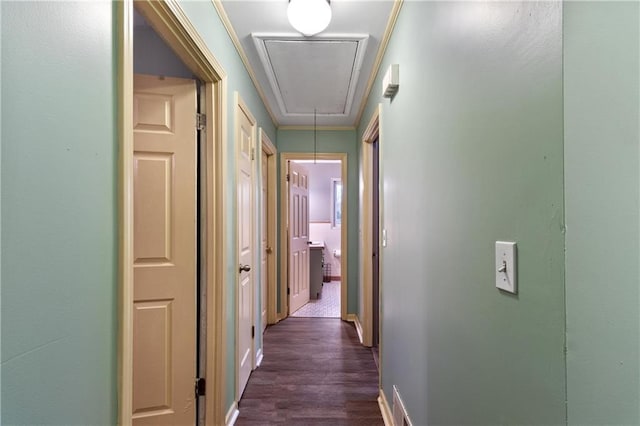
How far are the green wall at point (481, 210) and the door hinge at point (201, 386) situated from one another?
112 centimetres

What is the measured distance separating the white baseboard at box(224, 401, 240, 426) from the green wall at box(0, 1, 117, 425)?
3.85ft

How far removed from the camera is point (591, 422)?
514 mm

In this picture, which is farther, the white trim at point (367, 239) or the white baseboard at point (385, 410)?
the white trim at point (367, 239)

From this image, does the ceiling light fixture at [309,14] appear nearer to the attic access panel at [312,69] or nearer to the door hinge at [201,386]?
the attic access panel at [312,69]

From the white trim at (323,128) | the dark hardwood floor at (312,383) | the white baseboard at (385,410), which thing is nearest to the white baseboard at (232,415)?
the dark hardwood floor at (312,383)

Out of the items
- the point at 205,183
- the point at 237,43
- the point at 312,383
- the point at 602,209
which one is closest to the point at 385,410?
the point at 312,383

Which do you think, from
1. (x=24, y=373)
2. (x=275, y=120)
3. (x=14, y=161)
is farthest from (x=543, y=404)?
(x=275, y=120)

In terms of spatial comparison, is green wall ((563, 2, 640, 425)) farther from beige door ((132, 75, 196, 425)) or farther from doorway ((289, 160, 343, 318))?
doorway ((289, 160, 343, 318))

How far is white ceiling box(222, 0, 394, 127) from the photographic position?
1740mm

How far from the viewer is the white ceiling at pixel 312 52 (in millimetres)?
1740

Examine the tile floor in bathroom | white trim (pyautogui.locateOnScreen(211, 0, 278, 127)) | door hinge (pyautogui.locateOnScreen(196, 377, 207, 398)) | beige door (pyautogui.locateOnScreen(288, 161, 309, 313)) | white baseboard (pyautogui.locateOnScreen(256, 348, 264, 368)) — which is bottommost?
the tile floor in bathroom

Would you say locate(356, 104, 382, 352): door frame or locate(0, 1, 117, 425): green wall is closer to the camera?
locate(0, 1, 117, 425): green wall

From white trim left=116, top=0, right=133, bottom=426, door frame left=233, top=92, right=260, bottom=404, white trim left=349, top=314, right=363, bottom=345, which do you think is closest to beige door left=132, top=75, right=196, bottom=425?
door frame left=233, top=92, right=260, bottom=404

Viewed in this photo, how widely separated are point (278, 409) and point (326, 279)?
418 cm
